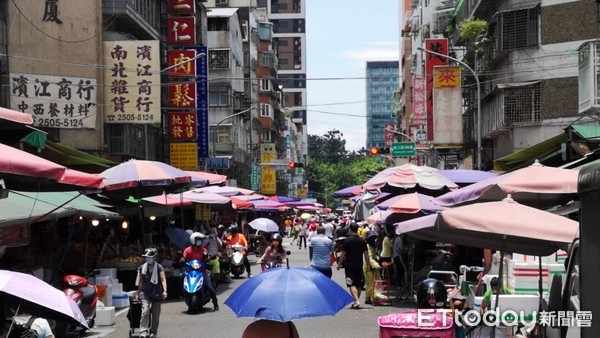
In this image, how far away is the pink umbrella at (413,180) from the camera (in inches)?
A: 837

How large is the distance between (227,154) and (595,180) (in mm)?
55244

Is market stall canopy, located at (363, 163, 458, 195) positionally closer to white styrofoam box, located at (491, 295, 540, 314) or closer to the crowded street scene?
the crowded street scene

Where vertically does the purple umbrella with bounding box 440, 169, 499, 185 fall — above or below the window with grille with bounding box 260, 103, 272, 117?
below

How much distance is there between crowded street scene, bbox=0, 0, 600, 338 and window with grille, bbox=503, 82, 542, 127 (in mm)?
81

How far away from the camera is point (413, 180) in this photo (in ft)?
70.1

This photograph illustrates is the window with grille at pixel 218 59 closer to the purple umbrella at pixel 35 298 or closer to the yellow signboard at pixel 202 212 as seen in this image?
the yellow signboard at pixel 202 212

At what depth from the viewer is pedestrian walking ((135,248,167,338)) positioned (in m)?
14.2

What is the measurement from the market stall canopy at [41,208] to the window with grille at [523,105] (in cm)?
1816

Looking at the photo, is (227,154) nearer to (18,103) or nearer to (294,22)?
(18,103)

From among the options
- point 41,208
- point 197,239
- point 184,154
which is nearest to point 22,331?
point 41,208

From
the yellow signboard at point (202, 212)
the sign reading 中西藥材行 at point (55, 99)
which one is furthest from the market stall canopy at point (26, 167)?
the yellow signboard at point (202, 212)

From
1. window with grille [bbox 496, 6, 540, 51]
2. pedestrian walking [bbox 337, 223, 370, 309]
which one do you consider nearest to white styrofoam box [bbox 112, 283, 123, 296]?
pedestrian walking [bbox 337, 223, 370, 309]

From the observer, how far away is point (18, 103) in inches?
1061

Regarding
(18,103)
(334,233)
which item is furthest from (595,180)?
(334,233)
